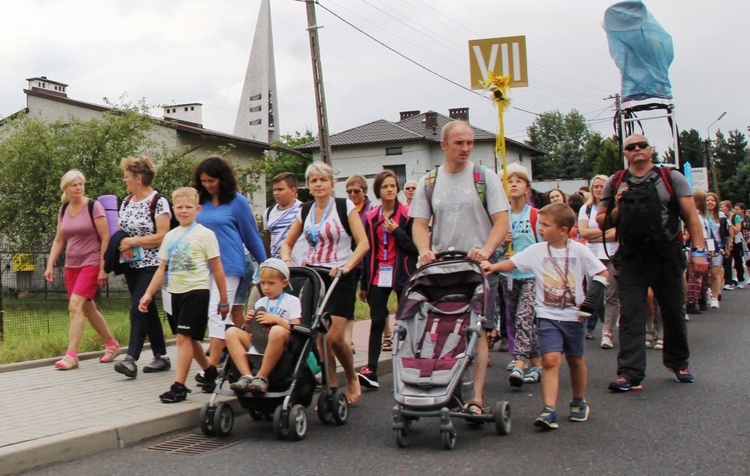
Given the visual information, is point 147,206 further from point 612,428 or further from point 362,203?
point 612,428

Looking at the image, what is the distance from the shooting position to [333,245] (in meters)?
7.05

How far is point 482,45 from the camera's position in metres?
9.73

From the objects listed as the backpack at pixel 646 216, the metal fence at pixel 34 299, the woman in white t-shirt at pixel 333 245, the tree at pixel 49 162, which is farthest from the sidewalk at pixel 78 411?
the tree at pixel 49 162

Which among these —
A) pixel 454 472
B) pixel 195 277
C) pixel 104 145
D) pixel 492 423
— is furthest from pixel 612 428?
pixel 104 145

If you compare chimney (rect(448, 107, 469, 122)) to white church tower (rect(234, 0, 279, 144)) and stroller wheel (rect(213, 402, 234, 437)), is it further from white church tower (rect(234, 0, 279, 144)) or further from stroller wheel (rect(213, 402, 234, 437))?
stroller wheel (rect(213, 402, 234, 437))

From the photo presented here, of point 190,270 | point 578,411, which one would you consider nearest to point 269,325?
point 190,270

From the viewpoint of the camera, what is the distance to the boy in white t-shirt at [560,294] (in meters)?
5.97

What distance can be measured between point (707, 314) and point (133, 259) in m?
10.1

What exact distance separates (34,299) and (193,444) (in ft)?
44.0

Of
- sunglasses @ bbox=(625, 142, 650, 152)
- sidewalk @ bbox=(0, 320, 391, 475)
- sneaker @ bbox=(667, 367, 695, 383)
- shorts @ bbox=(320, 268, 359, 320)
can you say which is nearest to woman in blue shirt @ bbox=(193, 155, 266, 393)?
sidewalk @ bbox=(0, 320, 391, 475)

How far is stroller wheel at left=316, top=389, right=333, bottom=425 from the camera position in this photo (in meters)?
6.33

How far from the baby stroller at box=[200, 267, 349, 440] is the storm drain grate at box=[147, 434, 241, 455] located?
0.24 ft

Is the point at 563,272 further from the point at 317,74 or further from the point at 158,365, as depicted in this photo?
the point at 317,74

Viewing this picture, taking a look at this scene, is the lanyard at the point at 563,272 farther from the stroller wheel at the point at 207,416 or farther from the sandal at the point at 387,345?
the sandal at the point at 387,345
